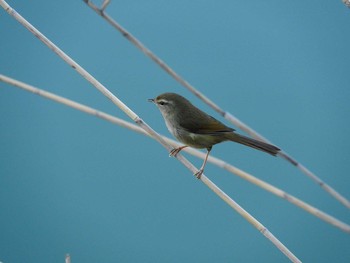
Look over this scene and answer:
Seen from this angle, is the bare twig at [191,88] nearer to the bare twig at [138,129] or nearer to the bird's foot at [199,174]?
the bare twig at [138,129]

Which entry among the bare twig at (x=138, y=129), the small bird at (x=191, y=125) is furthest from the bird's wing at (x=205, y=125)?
the bare twig at (x=138, y=129)

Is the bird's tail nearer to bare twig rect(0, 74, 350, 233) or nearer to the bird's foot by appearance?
bare twig rect(0, 74, 350, 233)

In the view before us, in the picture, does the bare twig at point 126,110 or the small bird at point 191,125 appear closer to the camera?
the bare twig at point 126,110

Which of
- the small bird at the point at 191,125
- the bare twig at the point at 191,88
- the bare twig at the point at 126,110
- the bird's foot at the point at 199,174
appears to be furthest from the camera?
the small bird at the point at 191,125

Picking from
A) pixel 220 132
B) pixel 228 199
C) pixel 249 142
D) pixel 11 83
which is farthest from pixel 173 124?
pixel 11 83

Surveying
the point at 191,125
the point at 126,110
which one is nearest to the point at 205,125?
the point at 191,125

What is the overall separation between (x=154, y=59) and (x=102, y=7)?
0.24m

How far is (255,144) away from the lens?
73.5 inches

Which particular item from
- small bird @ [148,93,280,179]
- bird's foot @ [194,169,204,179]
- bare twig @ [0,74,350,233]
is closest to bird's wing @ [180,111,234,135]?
small bird @ [148,93,280,179]

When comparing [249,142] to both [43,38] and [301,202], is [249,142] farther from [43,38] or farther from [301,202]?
[43,38]

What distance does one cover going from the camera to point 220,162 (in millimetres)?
2002

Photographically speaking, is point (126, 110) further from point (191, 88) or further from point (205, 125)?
point (205, 125)

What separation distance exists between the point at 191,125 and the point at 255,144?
1.32 feet

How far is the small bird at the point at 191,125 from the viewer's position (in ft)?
6.91
